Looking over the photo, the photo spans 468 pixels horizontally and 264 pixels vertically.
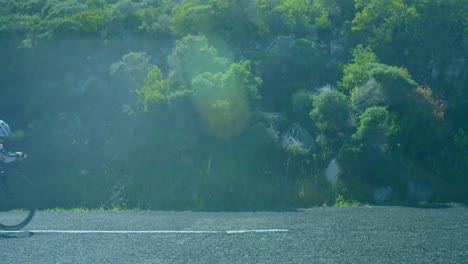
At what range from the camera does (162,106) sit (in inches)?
548

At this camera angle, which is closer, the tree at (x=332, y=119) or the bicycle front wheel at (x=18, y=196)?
the bicycle front wheel at (x=18, y=196)

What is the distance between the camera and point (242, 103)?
541 inches

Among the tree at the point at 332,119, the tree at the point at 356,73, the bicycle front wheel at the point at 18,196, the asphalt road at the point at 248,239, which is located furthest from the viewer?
the tree at the point at 356,73

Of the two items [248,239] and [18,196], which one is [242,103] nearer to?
[18,196]

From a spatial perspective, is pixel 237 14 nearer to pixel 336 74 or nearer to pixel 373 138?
pixel 336 74

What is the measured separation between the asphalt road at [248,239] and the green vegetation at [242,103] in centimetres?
319

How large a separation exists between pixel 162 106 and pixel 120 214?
4.56 meters

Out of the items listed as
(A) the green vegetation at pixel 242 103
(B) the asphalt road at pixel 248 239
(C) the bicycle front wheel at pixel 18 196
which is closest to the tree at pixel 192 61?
(A) the green vegetation at pixel 242 103

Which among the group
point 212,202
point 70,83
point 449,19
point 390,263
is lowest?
point 390,263

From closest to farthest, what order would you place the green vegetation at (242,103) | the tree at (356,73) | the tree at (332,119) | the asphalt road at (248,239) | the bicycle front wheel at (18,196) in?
the asphalt road at (248,239)
the bicycle front wheel at (18,196)
the green vegetation at (242,103)
the tree at (332,119)
the tree at (356,73)

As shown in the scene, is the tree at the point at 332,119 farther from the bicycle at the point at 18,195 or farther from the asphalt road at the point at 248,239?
the bicycle at the point at 18,195

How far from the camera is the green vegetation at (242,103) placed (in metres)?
12.5

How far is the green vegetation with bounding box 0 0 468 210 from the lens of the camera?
12.5 metres

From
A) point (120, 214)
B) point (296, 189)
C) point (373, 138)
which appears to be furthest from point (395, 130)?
point (120, 214)
